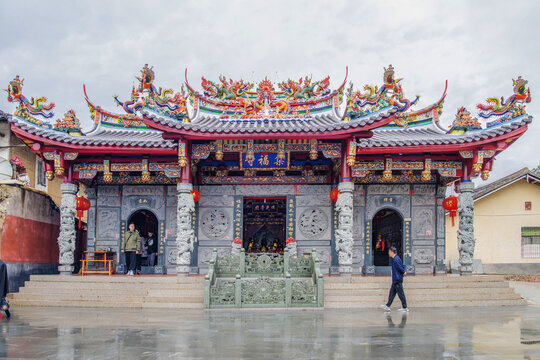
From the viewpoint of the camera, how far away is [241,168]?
14.0m

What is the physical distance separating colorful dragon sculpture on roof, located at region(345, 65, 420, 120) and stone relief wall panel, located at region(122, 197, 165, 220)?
264 inches

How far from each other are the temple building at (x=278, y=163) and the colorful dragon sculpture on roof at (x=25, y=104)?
1.1 inches

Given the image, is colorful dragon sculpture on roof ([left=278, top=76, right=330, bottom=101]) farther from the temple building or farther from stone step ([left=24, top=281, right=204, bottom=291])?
stone step ([left=24, top=281, right=204, bottom=291])

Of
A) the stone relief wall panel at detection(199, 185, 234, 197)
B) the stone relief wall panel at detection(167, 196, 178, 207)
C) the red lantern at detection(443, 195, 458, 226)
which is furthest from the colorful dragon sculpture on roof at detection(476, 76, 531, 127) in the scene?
the stone relief wall panel at detection(167, 196, 178, 207)

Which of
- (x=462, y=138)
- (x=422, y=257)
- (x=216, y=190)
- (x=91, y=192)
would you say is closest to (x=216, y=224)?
(x=216, y=190)

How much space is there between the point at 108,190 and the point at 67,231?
240 cm

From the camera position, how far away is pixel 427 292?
11.2 meters

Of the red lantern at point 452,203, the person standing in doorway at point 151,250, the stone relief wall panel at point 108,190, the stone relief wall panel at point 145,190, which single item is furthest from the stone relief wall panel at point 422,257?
the stone relief wall panel at point 108,190

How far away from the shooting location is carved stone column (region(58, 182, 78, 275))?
508 inches

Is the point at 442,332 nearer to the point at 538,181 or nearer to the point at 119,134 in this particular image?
the point at 119,134

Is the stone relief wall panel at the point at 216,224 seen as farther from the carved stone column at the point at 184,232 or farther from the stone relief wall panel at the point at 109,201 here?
the stone relief wall panel at the point at 109,201

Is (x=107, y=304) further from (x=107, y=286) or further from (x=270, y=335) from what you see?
(x=270, y=335)

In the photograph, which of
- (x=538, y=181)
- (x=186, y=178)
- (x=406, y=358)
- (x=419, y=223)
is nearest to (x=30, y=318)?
(x=186, y=178)

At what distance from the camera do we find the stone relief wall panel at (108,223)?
1504 cm
